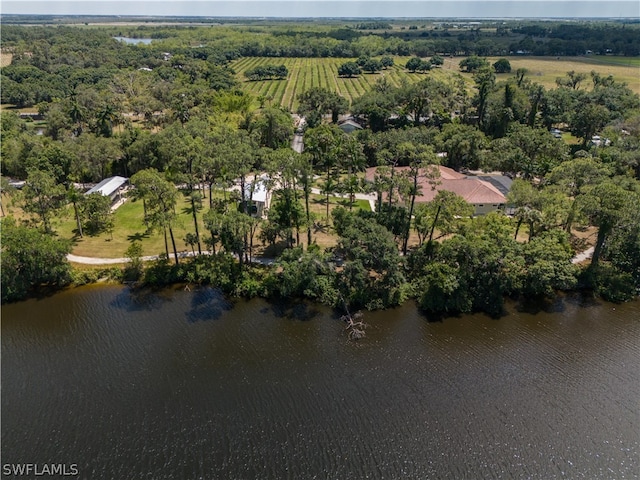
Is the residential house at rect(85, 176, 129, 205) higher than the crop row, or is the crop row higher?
the crop row

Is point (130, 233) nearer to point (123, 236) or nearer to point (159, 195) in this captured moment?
point (123, 236)

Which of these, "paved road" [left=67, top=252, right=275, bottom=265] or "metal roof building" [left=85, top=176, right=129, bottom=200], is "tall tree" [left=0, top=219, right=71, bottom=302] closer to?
"paved road" [left=67, top=252, right=275, bottom=265]

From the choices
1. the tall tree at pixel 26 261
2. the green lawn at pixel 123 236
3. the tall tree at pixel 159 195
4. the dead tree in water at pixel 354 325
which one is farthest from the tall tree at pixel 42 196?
the dead tree in water at pixel 354 325

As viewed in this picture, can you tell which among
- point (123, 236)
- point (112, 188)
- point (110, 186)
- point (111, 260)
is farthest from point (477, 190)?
point (110, 186)

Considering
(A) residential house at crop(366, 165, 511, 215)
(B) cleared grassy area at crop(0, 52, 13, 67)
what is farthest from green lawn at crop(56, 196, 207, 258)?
(B) cleared grassy area at crop(0, 52, 13, 67)

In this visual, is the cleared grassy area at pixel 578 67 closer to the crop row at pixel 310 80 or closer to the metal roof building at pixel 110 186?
the crop row at pixel 310 80

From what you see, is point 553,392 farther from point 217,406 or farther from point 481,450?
point 217,406

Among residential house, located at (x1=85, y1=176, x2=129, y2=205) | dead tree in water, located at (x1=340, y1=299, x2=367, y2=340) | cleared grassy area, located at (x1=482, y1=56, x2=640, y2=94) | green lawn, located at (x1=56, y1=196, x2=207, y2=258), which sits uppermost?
cleared grassy area, located at (x1=482, y1=56, x2=640, y2=94)
